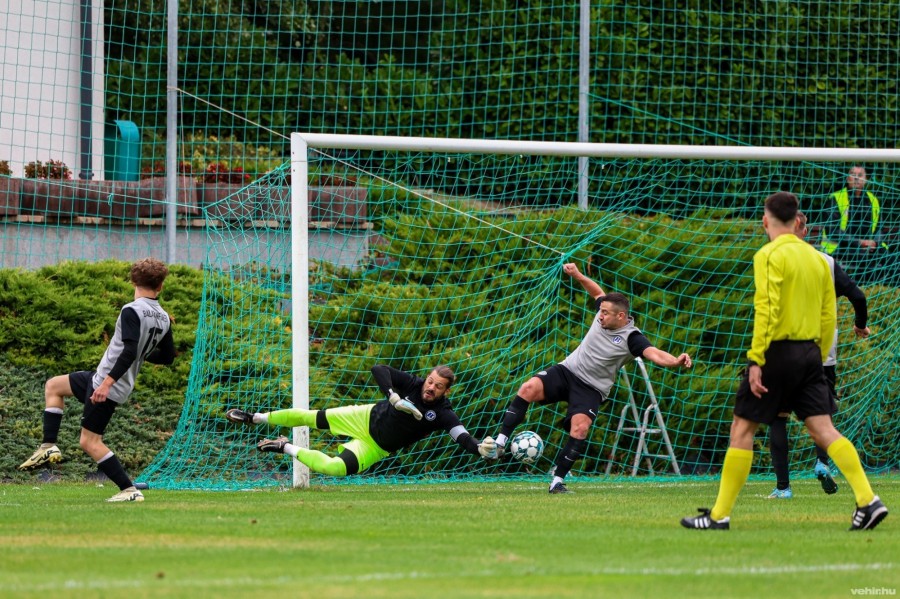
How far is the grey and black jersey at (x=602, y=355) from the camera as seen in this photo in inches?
424

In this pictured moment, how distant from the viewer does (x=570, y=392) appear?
10.9 m

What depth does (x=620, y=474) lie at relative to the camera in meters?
13.4

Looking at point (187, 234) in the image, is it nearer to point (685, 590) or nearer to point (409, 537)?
point (409, 537)

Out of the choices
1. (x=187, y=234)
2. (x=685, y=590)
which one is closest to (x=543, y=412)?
(x=187, y=234)

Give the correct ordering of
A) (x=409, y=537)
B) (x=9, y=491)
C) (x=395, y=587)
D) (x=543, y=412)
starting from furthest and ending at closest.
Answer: (x=543, y=412)
(x=9, y=491)
(x=409, y=537)
(x=395, y=587)

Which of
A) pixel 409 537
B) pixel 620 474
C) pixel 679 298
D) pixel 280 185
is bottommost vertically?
pixel 620 474

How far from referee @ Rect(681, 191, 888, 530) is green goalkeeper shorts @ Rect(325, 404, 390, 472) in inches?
152

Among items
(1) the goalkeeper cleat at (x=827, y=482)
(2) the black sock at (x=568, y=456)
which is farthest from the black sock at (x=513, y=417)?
(1) the goalkeeper cleat at (x=827, y=482)

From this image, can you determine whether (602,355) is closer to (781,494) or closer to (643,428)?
(781,494)

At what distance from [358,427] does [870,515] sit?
4.80m

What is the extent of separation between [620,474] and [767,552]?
7.01 metres

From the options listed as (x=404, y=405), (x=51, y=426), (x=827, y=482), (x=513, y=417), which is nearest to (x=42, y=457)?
(x=51, y=426)

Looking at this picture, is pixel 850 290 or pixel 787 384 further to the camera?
pixel 850 290

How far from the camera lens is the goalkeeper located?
33.8ft
